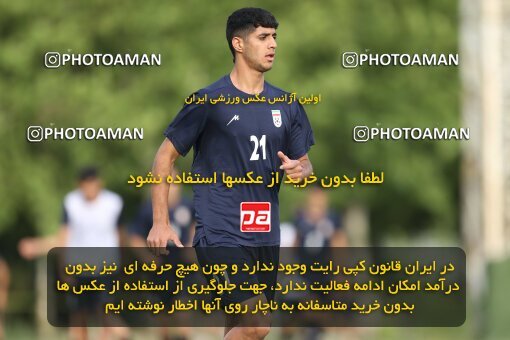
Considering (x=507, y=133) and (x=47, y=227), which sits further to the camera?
(x=47, y=227)

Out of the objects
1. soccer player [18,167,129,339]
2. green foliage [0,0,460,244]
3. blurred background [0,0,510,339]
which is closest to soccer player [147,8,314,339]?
soccer player [18,167,129,339]

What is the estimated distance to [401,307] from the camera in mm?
14055

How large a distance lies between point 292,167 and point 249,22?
115cm

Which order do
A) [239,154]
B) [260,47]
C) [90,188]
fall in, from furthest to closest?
[90,188]
[260,47]
[239,154]

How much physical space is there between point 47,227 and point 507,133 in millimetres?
8901

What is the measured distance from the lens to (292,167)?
36.7 feet

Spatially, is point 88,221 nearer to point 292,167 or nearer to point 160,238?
point 160,238

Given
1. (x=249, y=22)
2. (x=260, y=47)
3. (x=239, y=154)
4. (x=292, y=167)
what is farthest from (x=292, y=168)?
(x=249, y=22)

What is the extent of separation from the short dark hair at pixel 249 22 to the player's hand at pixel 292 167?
2.87 ft

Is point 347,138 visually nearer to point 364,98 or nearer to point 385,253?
point 364,98

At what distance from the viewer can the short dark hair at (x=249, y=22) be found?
11.5 m

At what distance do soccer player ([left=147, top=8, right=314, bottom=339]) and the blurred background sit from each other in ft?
42.2

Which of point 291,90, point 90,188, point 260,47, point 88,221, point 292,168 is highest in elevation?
point 291,90

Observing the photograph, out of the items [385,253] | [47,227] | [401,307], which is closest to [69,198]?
[401,307]
